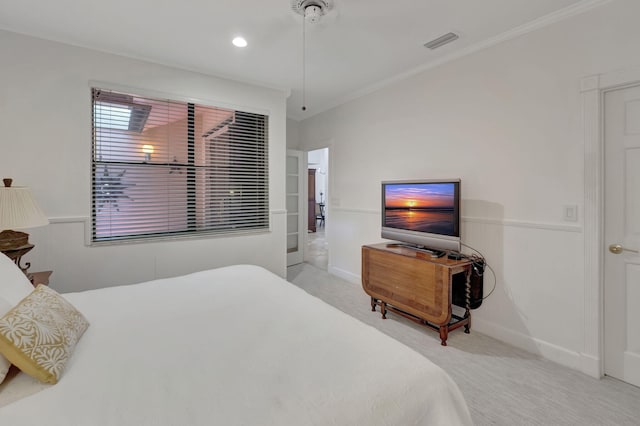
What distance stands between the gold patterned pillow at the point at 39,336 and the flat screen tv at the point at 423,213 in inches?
107

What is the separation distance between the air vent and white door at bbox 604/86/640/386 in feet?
4.04

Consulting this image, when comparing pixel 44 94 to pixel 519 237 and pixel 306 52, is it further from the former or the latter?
pixel 519 237

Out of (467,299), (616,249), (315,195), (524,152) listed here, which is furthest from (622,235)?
(315,195)

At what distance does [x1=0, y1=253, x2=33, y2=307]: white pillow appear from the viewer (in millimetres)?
1315

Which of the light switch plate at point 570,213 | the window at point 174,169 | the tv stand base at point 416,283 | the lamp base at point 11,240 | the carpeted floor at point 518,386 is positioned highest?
the window at point 174,169

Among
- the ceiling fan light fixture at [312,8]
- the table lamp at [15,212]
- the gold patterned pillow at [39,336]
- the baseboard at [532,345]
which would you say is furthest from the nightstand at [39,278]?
the baseboard at [532,345]

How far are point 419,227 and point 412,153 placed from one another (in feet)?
3.07

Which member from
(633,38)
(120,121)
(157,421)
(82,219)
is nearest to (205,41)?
(120,121)

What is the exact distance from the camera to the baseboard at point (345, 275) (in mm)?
4375

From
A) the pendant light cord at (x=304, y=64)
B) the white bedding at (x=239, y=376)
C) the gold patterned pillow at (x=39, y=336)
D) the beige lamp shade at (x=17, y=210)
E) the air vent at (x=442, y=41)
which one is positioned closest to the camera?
the white bedding at (x=239, y=376)

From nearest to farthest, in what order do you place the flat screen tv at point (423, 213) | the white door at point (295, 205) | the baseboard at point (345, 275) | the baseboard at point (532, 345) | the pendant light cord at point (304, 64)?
the baseboard at point (532, 345) → the pendant light cord at point (304, 64) → the flat screen tv at point (423, 213) → the baseboard at point (345, 275) → the white door at point (295, 205)

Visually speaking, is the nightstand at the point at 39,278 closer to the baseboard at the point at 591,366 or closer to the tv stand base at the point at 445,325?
the tv stand base at the point at 445,325

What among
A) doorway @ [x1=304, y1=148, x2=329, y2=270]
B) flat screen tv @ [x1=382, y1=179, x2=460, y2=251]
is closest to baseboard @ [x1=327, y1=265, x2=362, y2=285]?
flat screen tv @ [x1=382, y1=179, x2=460, y2=251]

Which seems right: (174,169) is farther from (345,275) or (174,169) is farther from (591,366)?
(591,366)
